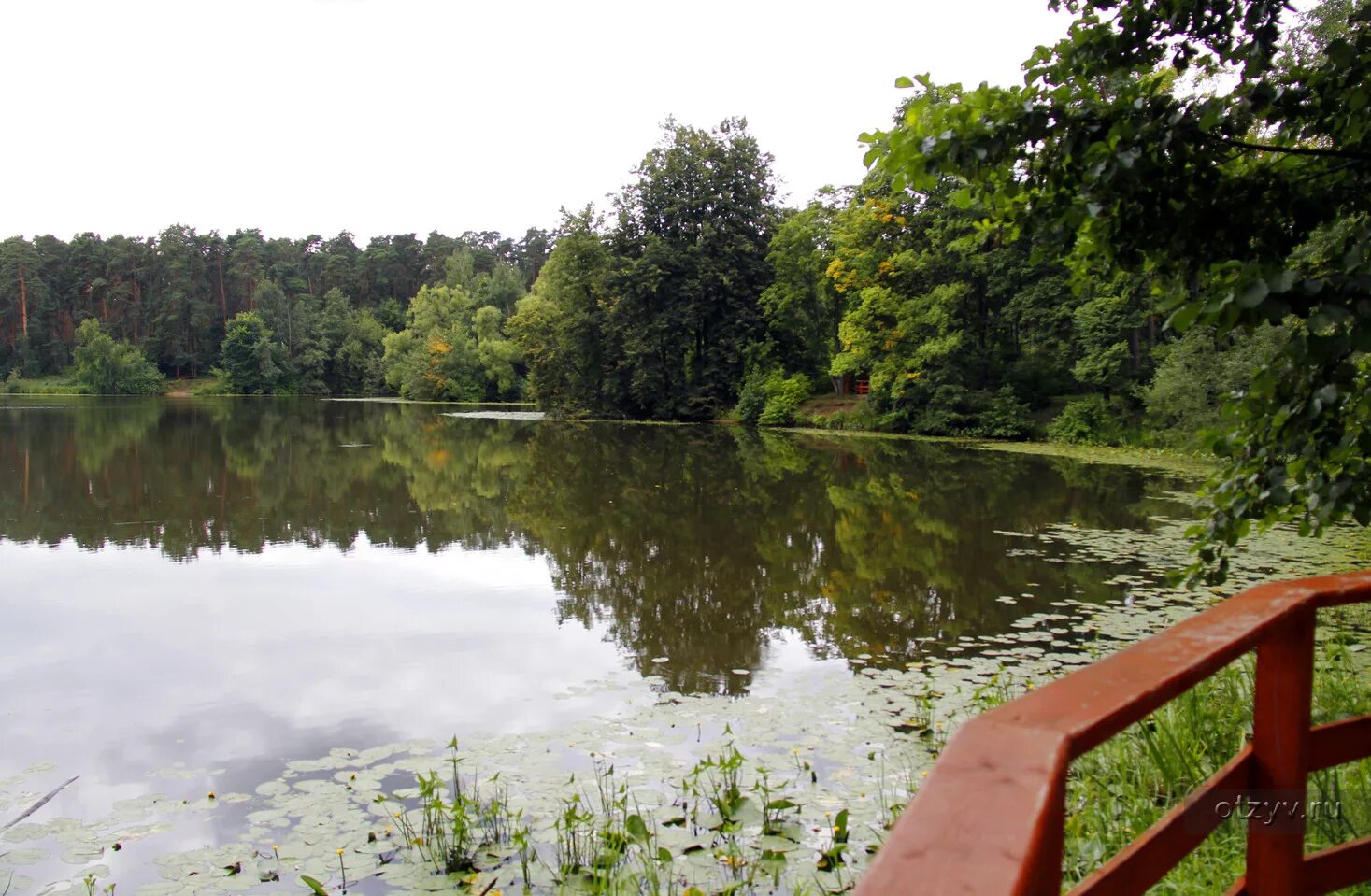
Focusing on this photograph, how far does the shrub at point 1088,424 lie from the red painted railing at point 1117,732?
29.6 m

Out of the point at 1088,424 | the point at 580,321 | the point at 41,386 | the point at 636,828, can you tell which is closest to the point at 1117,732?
the point at 636,828

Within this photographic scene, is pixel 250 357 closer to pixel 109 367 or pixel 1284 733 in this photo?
pixel 109 367

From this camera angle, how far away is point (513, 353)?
225ft

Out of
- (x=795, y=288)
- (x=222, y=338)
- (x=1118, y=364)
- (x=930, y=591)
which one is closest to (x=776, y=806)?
(x=930, y=591)

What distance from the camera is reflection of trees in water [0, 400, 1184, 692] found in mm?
9766

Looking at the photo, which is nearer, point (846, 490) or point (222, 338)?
point (846, 490)

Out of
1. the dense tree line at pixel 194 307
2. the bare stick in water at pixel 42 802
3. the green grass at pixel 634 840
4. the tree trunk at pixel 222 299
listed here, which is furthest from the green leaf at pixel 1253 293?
the tree trunk at pixel 222 299

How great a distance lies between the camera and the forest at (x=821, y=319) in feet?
13.6

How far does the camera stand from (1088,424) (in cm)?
3002

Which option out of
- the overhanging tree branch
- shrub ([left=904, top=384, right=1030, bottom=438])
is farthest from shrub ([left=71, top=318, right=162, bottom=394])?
the overhanging tree branch

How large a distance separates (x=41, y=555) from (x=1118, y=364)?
27747mm

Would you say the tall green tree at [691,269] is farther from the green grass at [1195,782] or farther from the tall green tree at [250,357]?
the tall green tree at [250,357]

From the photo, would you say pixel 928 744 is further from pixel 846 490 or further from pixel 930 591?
pixel 846 490

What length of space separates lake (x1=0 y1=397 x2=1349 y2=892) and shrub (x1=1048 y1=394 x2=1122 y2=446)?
7748mm
